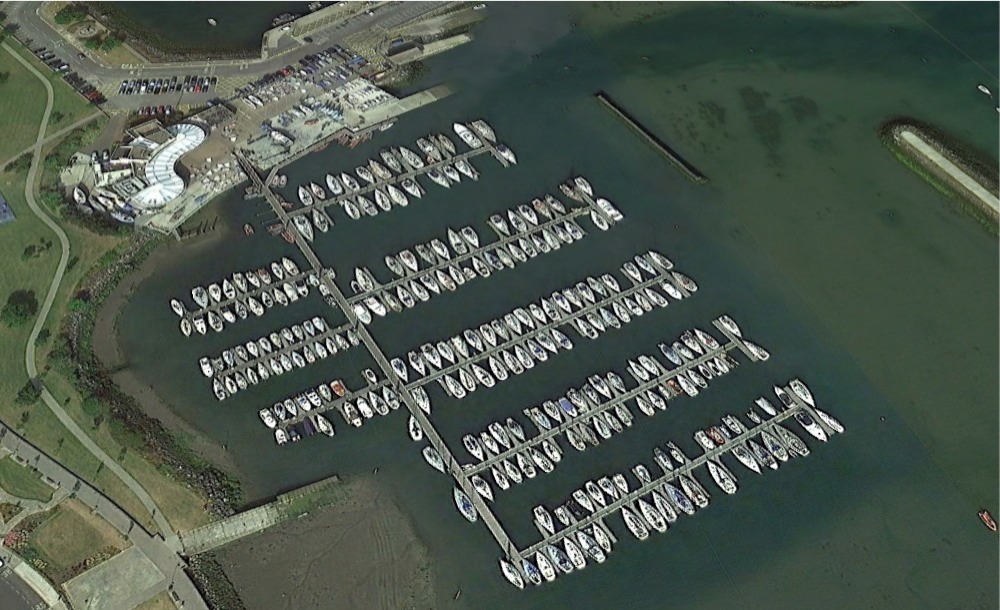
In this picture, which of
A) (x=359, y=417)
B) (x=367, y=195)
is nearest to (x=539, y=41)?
(x=367, y=195)

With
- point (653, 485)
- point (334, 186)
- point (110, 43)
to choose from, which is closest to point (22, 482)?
point (334, 186)

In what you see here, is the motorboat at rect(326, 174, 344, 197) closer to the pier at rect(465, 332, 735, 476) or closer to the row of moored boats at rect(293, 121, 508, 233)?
the row of moored boats at rect(293, 121, 508, 233)

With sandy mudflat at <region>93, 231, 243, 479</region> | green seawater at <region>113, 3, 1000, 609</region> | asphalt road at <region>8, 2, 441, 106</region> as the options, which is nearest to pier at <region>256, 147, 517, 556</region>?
green seawater at <region>113, 3, 1000, 609</region>

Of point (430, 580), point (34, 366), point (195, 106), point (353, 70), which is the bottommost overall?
point (34, 366)

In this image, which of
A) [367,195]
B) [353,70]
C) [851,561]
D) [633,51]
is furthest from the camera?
[633,51]

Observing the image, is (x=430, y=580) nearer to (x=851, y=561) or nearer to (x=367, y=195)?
(x=851, y=561)

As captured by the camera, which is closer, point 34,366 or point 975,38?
point 34,366

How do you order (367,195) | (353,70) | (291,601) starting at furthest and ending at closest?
(353,70) → (367,195) → (291,601)
